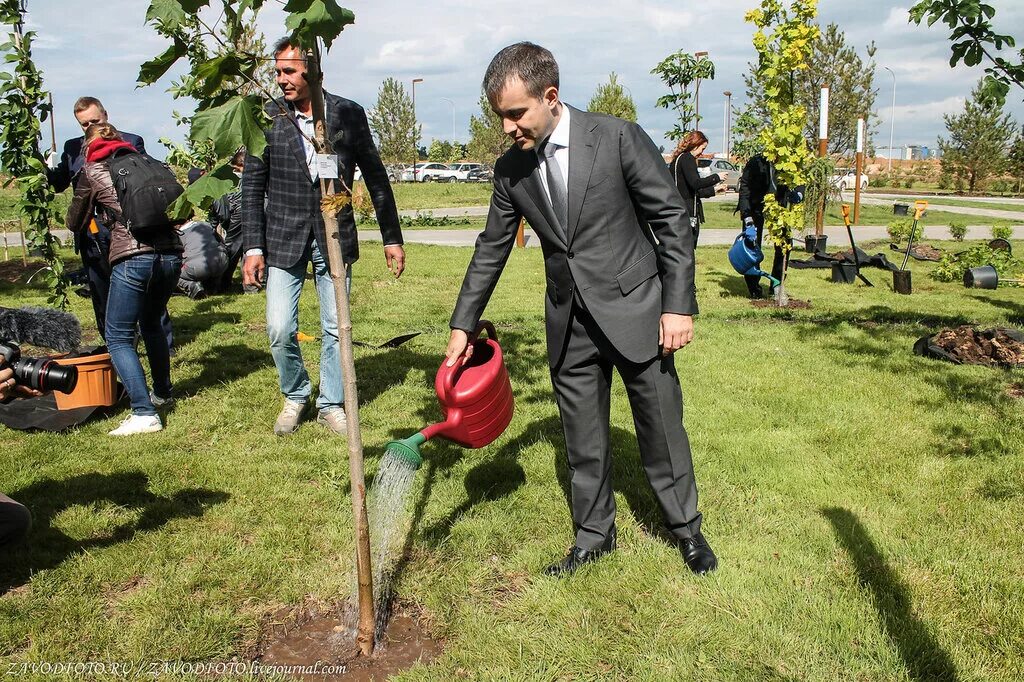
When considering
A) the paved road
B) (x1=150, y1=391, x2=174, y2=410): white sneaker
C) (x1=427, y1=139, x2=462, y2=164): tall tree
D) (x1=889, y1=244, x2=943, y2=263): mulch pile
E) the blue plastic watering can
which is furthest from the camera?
(x1=427, y1=139, x2=462, y2=164): tall tree

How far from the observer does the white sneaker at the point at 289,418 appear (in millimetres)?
4957

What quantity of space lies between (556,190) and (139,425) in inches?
134

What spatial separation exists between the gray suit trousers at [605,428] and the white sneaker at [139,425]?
3010 millimetres

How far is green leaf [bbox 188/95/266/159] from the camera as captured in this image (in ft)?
6.89

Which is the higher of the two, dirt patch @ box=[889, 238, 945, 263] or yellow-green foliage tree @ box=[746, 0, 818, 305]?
yellow-green foliage tree @ box=[746, 0, 818, 305]

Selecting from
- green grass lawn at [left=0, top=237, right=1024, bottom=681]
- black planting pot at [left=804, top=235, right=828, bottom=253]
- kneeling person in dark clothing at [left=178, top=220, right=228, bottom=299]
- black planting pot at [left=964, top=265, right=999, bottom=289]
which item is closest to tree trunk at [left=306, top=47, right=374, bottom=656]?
green grass lawn at [left=0, top=237, right=1024, bottom=681]

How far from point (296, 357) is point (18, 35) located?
4563 mm

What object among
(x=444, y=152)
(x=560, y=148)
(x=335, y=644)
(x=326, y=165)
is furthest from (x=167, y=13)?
(x=444, y=152)

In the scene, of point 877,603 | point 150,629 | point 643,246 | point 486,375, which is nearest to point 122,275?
point 150,629

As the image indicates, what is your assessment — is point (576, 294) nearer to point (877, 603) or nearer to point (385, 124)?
point (877, 603)

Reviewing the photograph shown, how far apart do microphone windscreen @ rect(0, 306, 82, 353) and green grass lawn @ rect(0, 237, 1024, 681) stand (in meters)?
0.63

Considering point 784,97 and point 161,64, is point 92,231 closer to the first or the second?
point 161,64

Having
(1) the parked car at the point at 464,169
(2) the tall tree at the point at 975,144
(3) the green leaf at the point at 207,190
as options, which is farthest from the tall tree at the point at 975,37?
(1) the parked car at the point at 464,169

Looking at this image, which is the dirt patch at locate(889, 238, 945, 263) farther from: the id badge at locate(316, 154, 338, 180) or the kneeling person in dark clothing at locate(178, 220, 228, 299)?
the id badge at locate(316, 154, 338, 180)
